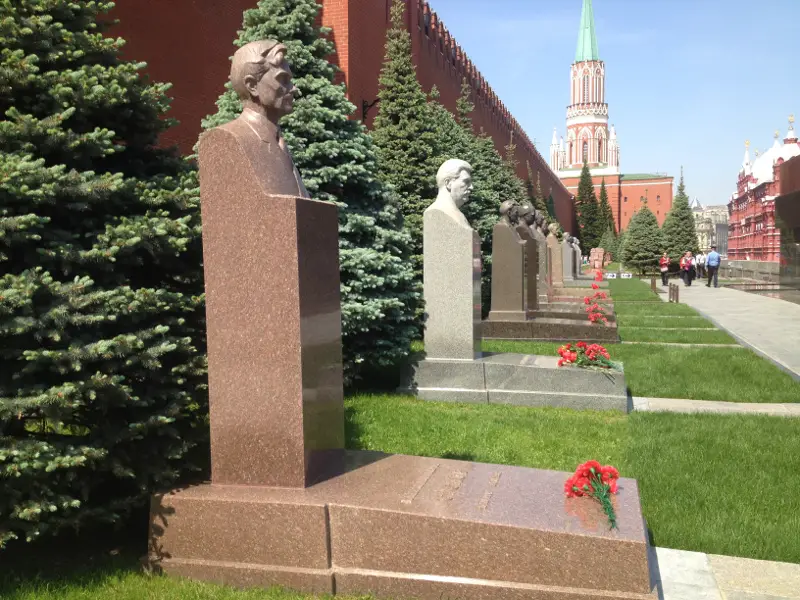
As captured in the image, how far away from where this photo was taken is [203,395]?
4.44 metres

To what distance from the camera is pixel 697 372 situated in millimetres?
10266

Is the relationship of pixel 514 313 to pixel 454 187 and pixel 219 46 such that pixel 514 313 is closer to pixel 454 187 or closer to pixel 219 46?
pixel 454 187

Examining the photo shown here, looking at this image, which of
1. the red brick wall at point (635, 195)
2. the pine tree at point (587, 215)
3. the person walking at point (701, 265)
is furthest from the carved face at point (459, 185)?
the red brick wall at point (635, 195)

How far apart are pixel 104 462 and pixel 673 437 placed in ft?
16.5

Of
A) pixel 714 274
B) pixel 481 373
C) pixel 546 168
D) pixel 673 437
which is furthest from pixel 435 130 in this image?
pixel 546 168

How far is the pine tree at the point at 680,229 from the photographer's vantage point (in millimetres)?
56875

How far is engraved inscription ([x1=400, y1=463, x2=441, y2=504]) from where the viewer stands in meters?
3.70

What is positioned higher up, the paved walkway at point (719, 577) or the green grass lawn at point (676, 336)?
the green grass lawn at point (676, 336)

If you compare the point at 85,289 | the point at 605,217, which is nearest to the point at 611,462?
the point at 85,289

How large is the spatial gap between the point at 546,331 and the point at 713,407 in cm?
419

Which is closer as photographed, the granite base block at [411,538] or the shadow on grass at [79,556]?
the granite base block at [411,538]

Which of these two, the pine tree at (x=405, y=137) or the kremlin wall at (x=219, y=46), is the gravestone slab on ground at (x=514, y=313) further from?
the kremlin wall at (x=219, y=46)

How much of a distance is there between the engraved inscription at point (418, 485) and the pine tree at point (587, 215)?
88139 millimetres

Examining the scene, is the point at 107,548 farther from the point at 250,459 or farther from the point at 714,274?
the point at 714,274
